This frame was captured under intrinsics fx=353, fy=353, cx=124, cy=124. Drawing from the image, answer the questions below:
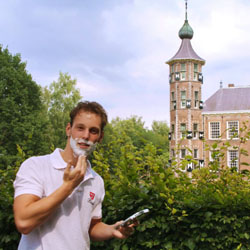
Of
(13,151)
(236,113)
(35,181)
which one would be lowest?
(35,181)

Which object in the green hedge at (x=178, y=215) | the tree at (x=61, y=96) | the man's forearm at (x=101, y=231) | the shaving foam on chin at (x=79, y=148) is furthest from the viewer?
the tree at (x=61, y=96)

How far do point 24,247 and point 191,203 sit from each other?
2.01 m

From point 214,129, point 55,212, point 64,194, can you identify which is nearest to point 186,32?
point 214,129

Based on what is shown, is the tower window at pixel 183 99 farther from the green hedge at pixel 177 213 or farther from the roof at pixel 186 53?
the green hedge at pixel 177 213

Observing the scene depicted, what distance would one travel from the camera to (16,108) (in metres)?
27.0

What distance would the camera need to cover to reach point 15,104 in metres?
27.0

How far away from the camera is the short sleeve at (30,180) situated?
1.90 metres

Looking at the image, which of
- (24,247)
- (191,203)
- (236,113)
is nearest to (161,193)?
(191,203)

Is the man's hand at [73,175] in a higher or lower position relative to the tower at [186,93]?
lower

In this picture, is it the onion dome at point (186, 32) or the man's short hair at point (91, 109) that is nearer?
the man's short hair at point (91, 109)

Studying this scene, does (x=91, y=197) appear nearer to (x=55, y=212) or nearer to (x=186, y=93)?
(x=55, y=212)

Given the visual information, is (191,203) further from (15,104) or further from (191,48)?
(191,48)

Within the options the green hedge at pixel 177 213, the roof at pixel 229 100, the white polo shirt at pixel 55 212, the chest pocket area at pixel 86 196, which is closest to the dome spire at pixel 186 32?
the roof at pixel 229 100

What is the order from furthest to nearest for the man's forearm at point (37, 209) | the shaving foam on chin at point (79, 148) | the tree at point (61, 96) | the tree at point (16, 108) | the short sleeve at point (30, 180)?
the tree at point (61, 96) < the tree at point (16, 108) < the shaving foam on chin at point (79, 148) < the short sleeve at point (30, 180) < the man's forearm at point (37, 209)
